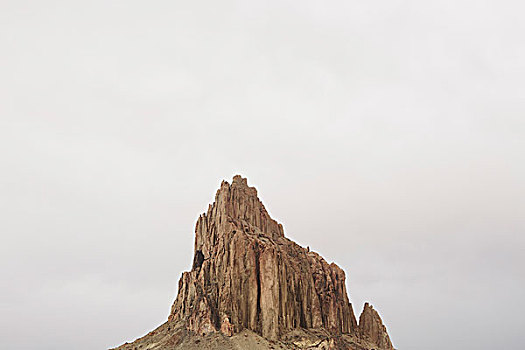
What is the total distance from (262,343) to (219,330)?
1611 centimetres

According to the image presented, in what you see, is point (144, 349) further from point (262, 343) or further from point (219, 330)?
point (262, 343)

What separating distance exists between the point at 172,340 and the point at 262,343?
3215 cm

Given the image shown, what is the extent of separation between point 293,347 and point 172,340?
142ft

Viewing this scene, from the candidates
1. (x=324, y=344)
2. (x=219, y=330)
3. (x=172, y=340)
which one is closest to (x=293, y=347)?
(x=324, y=344)

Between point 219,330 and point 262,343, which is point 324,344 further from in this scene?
point 219,330

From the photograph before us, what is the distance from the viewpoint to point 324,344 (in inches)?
7751

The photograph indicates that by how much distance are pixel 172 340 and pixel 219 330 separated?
55.9ft

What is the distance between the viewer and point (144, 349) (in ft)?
642

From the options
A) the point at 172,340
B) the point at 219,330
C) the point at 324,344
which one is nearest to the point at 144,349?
the point at 172,340

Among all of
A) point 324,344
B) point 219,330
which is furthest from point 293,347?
point 219,330

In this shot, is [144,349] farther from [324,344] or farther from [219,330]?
[324,344]

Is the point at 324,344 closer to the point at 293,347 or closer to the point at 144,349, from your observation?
the point at 293,347

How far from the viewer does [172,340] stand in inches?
7662

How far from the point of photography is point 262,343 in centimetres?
19400
